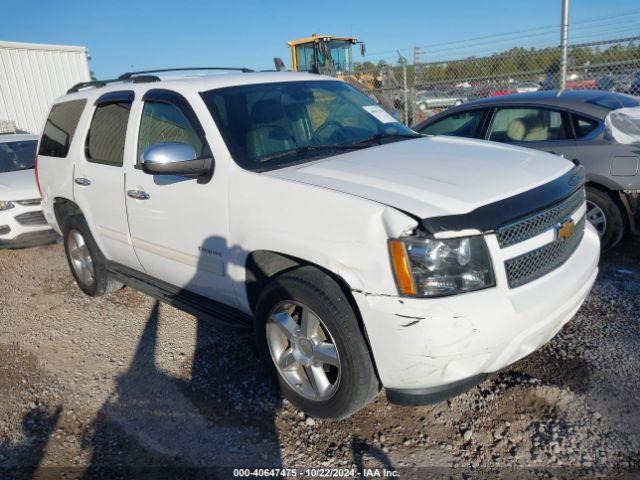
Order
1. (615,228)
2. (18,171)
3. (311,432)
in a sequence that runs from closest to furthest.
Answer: (311,432), (615,228), (18,171)

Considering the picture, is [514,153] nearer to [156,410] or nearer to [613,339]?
[613,339]

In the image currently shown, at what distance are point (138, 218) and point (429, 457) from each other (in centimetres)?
252

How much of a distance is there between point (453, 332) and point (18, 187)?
6.67 m

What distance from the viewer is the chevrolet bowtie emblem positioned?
2602 mm

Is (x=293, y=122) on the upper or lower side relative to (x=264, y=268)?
upper

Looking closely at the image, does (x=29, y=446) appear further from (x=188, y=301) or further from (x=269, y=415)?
(x=269, y=415)

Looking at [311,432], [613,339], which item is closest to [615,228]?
Result: [613,339]

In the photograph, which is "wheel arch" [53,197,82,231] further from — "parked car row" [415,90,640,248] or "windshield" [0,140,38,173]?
"parked car row" [415,90,640,248]

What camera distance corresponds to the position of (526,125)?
207 inches

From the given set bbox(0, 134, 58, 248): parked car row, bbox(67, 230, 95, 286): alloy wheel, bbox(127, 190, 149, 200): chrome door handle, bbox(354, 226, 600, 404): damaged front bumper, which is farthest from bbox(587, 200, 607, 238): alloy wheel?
bbox(0, 134, 58, 248): parked car row

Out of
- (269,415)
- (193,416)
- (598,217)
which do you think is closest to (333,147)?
(269,415)

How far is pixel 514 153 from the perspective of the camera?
10.2 feet

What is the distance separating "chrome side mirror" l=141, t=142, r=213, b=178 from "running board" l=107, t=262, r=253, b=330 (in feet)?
2.97

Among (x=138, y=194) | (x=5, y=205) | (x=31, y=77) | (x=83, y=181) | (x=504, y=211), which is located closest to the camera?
(x=504, y=211)
